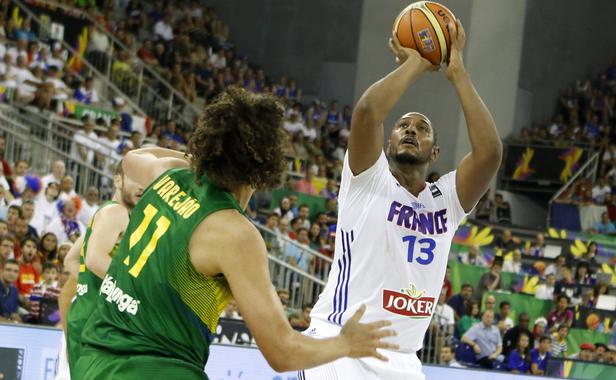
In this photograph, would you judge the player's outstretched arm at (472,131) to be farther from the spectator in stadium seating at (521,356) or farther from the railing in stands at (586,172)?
the railing in stands at (586,172)

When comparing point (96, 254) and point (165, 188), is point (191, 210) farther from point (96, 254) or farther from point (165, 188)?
point (96, 254)

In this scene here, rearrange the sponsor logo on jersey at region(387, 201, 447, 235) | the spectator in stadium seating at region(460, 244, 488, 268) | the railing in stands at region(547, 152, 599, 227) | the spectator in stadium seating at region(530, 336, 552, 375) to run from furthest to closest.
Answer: the railing in stands at region(547, 152, 599, 227), the spectator in stadium seating at region(460, 244, 488, 268), the spectator in stadium seating at region(530, 336, 552, 375), the sponsor logo on jersey at region(387, 201, 447, 235)

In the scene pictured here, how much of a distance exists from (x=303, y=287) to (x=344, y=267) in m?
9.63

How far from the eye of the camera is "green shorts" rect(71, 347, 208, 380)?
12.1 ft

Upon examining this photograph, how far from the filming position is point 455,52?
571 cm

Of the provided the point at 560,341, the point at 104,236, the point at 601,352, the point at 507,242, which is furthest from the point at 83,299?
the point at 507,242

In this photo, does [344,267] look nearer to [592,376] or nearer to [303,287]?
[592,376]

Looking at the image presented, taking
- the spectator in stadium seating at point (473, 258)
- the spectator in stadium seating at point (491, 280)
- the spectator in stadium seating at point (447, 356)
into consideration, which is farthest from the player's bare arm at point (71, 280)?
the spectator in stadium seating at point (473, 258)

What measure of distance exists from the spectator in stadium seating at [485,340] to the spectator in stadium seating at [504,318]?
56cm

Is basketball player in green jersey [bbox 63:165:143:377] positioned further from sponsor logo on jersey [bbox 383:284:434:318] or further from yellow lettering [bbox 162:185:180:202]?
sponsor logo on jersey [bbox 383:284:434:318]

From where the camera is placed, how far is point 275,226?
16.7 m

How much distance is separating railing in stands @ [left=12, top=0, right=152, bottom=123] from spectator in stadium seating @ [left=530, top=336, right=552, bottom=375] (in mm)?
8841

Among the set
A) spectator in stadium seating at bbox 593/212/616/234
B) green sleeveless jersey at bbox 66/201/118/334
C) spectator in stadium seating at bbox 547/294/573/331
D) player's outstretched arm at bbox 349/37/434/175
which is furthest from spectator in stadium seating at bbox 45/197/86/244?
spectator in stadium seating at bbox 593/212/616/234

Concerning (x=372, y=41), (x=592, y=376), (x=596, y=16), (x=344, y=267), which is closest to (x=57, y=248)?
(x=592, y=376)
